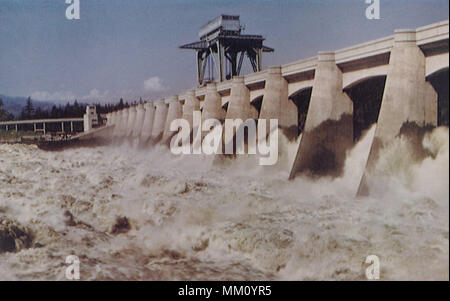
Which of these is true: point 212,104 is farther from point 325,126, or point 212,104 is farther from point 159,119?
point 325,126

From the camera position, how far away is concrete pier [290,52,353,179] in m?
13.5

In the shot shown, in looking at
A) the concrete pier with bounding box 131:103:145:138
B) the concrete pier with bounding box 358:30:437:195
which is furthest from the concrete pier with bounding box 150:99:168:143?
the concrete pier with bounding box 358:30:437:195

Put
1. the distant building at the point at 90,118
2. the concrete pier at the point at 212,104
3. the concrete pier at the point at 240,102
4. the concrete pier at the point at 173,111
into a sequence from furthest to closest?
the distant building at the point at 90,118 < the concrete pier at the point at 173,111 < the concrete pier at the point at 212,104 < the concrete pier at the point at 240,102

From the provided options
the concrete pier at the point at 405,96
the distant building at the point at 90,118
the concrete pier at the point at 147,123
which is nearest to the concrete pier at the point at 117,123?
the distant building at the point at 90,118

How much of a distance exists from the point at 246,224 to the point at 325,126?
536 cm

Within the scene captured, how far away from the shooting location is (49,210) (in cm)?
1216

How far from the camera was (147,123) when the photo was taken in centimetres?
2972

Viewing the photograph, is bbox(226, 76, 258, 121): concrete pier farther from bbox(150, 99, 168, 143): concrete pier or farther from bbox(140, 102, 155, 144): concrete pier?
bbox(140, 102, 155, 144): concrete pier

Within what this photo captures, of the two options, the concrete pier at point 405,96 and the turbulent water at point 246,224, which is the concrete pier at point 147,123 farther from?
the concrete pier at point 405,96

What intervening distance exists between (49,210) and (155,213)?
336cm

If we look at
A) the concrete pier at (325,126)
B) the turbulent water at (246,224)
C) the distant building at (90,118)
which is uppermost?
the distant building at (90,118)

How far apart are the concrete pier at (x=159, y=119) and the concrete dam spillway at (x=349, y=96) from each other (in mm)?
6898

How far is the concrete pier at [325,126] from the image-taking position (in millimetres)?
13500

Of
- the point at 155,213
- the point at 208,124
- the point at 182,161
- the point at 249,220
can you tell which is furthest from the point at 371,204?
the point at 208,124
